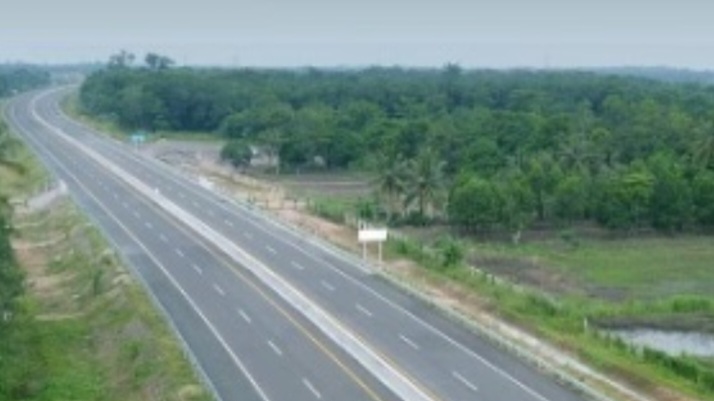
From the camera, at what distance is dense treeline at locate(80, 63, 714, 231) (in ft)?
302

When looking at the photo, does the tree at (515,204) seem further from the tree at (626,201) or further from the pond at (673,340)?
the pond at (673,340)

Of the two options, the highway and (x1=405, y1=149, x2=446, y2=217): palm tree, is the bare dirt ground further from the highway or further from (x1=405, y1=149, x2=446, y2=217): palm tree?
(x1=405, y1=149, x2=446, y2=217): palm tree

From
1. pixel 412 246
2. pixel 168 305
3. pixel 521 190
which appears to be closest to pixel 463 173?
pixel 521 190

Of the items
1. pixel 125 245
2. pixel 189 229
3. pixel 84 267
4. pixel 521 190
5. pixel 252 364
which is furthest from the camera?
pixel 521 190

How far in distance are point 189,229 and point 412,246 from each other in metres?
18.1

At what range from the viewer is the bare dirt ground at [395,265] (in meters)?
47.1

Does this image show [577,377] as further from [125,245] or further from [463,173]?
[463,173]

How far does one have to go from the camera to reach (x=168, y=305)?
5903cm

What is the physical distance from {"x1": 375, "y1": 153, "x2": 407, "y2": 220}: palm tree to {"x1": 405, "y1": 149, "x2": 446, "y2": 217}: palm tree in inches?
25.9

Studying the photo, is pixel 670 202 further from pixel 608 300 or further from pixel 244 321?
pixel 244 321

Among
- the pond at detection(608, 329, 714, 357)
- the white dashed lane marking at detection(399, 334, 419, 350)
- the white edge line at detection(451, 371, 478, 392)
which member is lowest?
the pond at detection(608, 329, 714, 357)

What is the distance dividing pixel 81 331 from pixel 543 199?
48363 mm

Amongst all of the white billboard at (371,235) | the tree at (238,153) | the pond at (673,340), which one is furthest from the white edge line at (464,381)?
the tree at (238,153)

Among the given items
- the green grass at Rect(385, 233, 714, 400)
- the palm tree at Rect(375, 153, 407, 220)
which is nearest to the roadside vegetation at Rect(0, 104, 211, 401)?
the green grass at Rect(385, 233, 714, 400)
